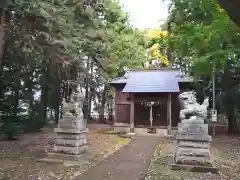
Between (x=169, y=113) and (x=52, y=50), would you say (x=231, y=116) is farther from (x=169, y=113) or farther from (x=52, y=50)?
(x=52, y=50)

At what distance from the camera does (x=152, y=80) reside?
23.1 m

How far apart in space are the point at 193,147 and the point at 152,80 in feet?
46.4

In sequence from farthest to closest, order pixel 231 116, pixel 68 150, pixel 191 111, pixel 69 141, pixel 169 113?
1. pixel 231 116
2. pixel 169 113
3. pixel 69 141
4. pixel 68 150
5. pixel 191 111

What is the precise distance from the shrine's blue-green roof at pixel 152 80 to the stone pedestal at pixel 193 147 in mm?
11155

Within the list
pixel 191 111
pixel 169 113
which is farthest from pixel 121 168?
pixel 169 113

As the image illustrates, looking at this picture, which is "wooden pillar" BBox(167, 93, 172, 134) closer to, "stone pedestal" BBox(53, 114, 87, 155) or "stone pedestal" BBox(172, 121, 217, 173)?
"stone pedestal" BBox(53, 114, 87, 155)

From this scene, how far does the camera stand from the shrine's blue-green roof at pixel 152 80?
69.4ft

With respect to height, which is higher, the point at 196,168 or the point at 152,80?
the point at 152,80

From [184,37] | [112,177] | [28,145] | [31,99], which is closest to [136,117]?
[31,99]

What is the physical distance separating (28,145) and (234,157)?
8279mm

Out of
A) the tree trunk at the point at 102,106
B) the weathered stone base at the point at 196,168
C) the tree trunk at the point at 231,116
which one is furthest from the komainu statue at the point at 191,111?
the tree trunk at the point at 102,106

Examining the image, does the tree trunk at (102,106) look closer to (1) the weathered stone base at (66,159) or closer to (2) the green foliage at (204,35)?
(2) the green foliage at (204,35)

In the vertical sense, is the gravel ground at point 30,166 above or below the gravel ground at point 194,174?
above

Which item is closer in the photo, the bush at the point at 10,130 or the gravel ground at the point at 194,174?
the gravel ground at the point at 194,174
